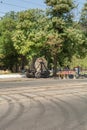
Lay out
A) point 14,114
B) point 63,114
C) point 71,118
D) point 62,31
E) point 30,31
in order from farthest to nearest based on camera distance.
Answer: point 30,31, point 62,31, point 63,114, point 14,114, point 71,118

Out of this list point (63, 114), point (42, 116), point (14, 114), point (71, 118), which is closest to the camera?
point (71, 118)

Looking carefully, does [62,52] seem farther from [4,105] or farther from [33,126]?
[33,126]

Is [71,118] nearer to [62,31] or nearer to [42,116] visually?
[42,116]

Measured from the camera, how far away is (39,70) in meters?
58.7

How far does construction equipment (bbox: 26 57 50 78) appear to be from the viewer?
5675 centimetres

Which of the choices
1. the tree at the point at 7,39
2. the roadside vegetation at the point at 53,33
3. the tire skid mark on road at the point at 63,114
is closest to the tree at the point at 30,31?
the roadside vegetation at the point at 53,33

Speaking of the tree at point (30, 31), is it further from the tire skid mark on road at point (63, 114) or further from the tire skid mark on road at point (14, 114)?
the tire skid mark on road at point (14, 114)

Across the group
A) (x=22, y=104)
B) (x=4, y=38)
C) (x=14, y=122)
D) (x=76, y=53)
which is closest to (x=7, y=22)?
(x=4, y=38)

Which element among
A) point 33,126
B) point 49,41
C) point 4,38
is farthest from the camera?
point 4,38

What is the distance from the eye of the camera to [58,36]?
2222 inches

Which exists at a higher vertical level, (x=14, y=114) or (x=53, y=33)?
(x=53, y=33)

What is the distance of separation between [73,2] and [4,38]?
2256cm

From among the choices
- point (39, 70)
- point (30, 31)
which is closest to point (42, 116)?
point (39, 70)

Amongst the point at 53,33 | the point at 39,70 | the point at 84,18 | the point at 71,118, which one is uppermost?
the point at 84,18
